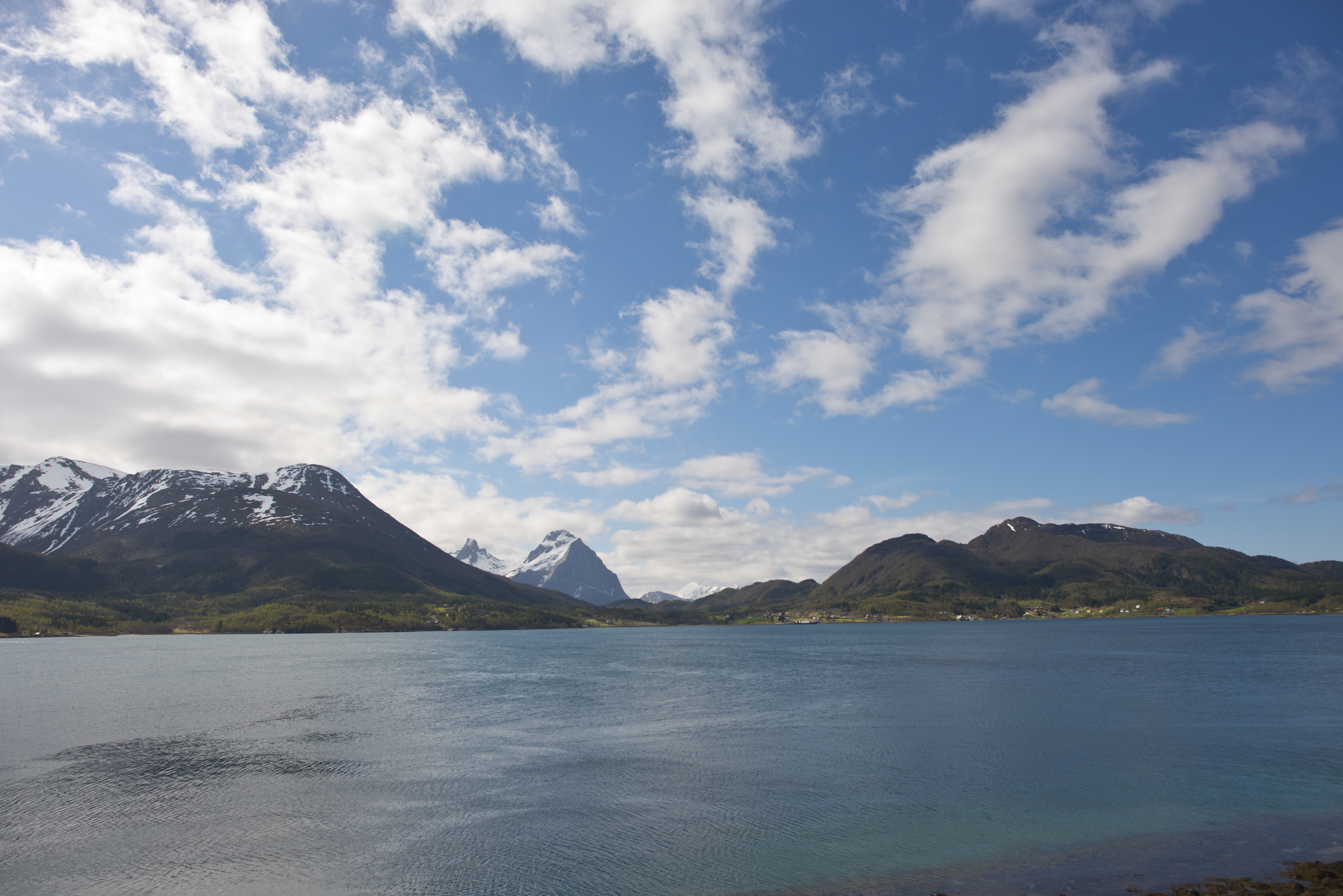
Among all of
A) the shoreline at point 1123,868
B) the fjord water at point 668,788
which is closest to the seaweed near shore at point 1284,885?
the shoreline at point 1123,868

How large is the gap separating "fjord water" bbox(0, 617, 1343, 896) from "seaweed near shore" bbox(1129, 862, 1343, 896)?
1569 millimetres

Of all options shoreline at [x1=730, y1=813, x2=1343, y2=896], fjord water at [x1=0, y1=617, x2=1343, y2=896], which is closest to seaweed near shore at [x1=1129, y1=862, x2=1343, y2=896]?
shoreline at [x1=730, y1=813, x2=1343, y2=896]

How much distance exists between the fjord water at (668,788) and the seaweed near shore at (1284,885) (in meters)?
1.57

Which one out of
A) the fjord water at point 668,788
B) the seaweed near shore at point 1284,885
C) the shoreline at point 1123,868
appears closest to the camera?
the seaweed near shore at point 1284,885

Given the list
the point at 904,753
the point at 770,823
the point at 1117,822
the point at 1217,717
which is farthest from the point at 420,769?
the point at 1217,717

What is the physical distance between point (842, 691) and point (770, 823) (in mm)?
60856

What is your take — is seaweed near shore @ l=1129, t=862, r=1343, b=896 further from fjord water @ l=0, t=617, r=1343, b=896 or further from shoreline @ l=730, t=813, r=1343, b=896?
fjord water @ l=0, t=617, r=1343, b=896

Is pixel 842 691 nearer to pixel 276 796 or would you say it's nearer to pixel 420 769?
pixel 420 769

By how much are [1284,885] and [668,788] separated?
1245 inches

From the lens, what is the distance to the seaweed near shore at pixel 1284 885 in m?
27.1

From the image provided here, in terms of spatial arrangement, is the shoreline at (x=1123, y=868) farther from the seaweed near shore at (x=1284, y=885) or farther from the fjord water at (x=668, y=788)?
the seaweed near shore at (x=1284, y=885)

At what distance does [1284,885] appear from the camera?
2805 cm

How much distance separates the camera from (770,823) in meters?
39.1

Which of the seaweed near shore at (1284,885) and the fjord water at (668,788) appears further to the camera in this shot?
the fjord water at (668,788)
